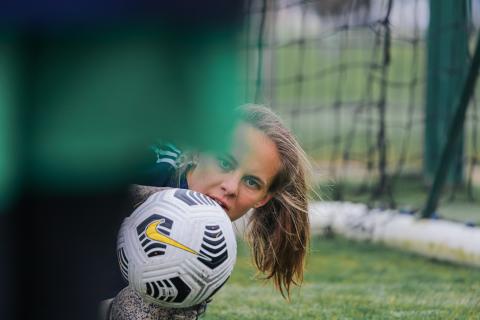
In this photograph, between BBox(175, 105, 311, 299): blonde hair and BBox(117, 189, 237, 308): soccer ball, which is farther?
BBox(175, 105, 311, 299): blonde hair

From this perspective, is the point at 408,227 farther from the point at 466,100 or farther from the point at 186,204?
the point at 186,204

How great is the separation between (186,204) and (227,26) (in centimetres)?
136

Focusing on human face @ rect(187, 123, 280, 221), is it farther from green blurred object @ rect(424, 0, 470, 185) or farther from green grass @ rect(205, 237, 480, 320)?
green blurred object @ rect(424, 0, 470, 185)

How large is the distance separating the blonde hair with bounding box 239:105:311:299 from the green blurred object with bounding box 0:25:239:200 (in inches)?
64.4

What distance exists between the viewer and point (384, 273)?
13.7 feet

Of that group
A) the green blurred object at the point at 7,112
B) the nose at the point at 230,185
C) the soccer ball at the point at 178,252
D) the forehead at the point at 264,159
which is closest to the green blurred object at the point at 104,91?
the green blurred object at the point at 7,112

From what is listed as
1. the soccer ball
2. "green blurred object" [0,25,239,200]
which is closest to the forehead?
the soccer ball

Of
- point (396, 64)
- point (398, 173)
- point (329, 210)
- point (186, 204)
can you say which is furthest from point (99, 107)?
point (396, 64)

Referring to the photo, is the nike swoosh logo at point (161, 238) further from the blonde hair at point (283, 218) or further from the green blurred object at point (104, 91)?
the green blurred object at point (104, 91)

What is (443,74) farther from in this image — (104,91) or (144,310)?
(104,91)

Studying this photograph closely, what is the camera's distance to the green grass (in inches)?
121

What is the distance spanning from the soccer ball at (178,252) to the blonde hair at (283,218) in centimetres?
43

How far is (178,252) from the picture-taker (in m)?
2.05

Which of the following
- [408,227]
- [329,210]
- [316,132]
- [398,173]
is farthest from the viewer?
[316,132]
